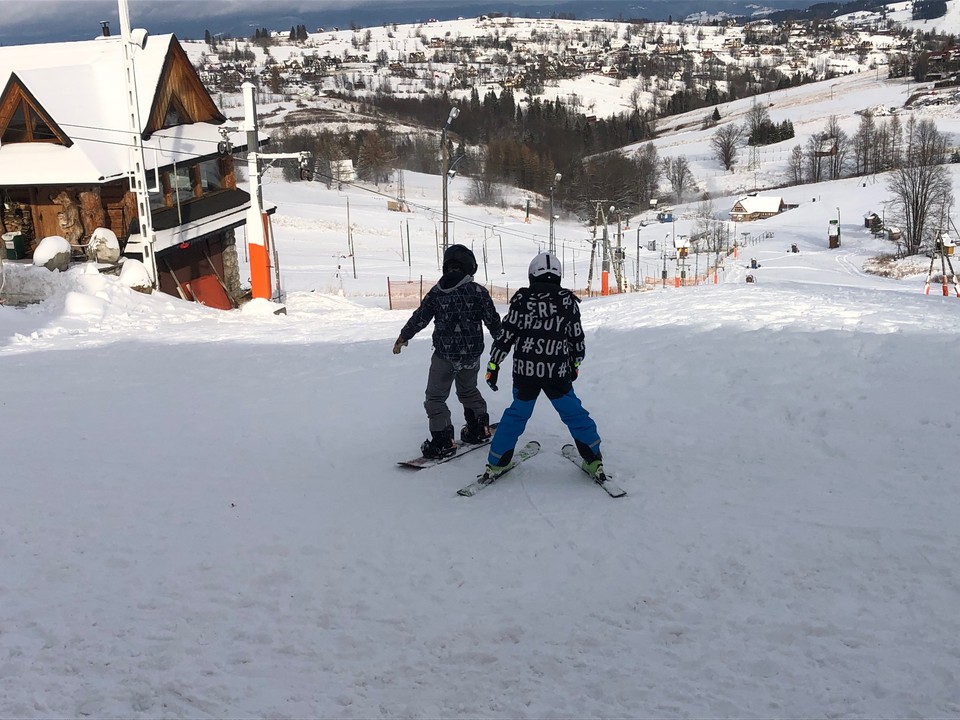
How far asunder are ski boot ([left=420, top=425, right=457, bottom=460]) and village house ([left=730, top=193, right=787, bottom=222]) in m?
99.5

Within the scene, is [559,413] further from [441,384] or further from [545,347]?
[441,384]

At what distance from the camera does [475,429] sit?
7320 millimetres

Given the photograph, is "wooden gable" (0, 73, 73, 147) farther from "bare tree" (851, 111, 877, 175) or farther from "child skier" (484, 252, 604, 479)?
"bare tree" (851, 111, 877, 175)

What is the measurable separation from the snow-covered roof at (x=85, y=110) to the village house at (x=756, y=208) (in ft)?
283

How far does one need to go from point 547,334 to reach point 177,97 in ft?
73.8

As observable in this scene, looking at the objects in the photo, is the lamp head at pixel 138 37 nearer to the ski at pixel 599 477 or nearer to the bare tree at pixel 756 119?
the ski at pixel 599 477

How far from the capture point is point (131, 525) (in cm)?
546

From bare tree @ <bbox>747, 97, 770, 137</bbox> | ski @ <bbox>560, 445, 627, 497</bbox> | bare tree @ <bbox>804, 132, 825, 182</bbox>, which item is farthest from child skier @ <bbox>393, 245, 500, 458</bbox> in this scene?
bare tree @ <bbox>747, 97, 770, 137</bbox>

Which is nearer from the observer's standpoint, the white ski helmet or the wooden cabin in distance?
the white ski helmet

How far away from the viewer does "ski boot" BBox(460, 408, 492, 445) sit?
7.31 m

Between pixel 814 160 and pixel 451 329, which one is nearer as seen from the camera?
pixel 451 329

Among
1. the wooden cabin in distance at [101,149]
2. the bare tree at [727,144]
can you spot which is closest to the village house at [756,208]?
the bare tree at [727,144]

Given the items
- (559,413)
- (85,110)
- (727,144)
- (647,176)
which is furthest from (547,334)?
(727,144)

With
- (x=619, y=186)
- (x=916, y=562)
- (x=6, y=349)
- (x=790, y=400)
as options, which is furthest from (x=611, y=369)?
(x=619, y=186)
